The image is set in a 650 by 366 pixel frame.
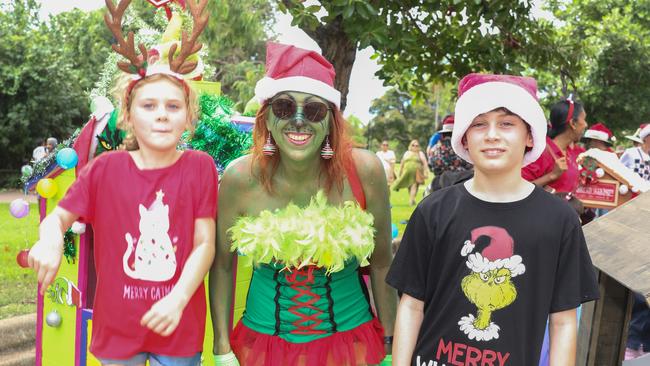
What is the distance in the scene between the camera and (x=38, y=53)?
17.0 m

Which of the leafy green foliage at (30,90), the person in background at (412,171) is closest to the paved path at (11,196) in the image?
the leafy green foliage at (30,90)

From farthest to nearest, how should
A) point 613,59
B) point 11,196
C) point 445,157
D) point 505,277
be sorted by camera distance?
1. point 613,59
2. point 11,196
3. point 445,157
4. point 505,277

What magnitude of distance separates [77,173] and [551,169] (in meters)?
3.07

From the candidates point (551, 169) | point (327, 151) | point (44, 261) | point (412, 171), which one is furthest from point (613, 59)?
point (44, 261)

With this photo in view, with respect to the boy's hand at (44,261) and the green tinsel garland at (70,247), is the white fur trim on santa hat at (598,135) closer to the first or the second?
the green tinsel garland at (70,247)

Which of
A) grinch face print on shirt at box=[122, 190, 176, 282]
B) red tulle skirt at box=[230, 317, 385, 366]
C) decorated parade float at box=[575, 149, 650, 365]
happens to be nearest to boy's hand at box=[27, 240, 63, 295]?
grinch face print on shirt at box=[122, 190, 176, 282]

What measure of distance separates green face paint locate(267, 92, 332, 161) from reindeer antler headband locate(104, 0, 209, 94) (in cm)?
35

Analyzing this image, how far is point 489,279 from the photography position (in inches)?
76.2

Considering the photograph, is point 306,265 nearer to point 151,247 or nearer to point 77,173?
point 151,247

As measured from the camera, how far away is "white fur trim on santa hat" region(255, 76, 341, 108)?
7.51 feet

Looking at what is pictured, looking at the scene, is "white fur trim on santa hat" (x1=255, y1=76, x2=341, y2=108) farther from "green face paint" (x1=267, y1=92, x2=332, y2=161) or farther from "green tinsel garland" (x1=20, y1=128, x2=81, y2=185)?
"green tinsel garland" (x1=20, y1=128, x2=81, y2=185)

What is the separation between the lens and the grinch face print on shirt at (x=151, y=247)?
221 cm

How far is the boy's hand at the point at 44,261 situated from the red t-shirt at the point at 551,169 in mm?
3137

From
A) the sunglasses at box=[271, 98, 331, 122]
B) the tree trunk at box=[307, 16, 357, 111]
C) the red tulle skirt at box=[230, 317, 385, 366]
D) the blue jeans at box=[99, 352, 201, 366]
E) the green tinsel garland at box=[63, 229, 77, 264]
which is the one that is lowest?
the blue jeans at box=[99, 352, 201, 366]
